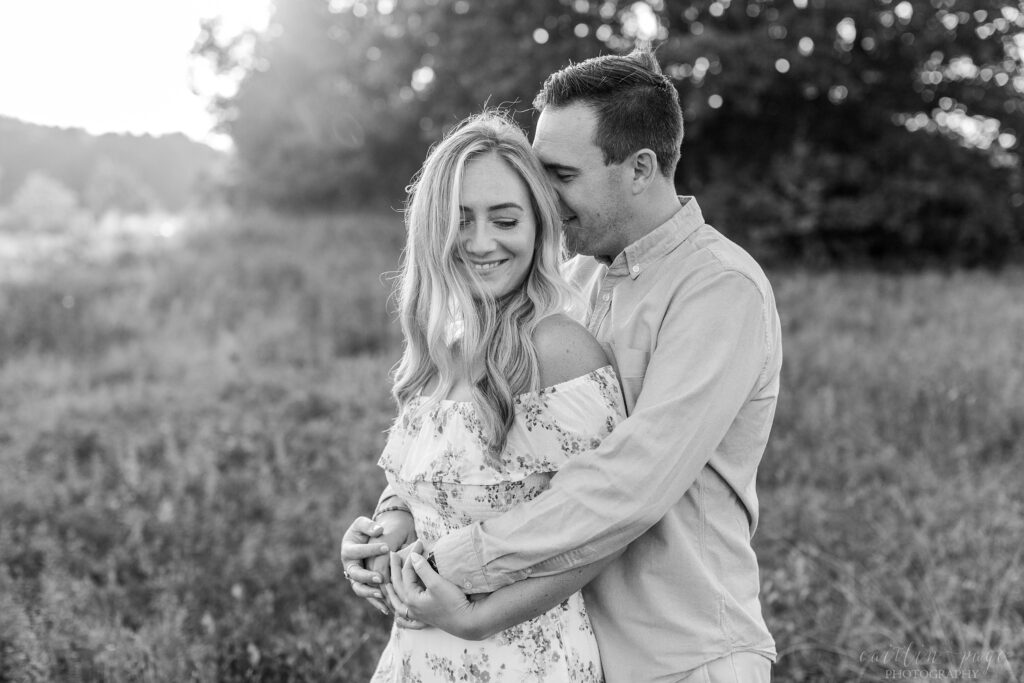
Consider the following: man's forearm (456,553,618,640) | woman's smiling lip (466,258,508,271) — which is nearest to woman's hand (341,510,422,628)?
man's forearm (456,553,618,640)

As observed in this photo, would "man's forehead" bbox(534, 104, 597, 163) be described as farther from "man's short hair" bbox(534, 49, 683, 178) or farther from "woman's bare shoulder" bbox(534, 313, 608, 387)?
"woman's bare shoulder" bbox(534, 313, 608, 387)

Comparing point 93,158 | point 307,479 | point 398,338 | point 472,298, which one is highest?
point 93,158

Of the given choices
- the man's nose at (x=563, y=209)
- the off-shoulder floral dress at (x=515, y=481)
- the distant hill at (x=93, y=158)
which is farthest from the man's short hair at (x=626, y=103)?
the distant hill at (x=93, y=158)

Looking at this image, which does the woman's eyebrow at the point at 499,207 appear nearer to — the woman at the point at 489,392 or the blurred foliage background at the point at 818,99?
the woman at the point at 489,392

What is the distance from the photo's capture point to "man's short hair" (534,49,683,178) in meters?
2.56

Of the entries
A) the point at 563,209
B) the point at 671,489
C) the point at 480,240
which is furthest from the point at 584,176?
the point at 671,489

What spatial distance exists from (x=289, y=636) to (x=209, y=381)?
437 cm

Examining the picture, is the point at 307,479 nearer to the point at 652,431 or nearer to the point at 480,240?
the point at 480,240

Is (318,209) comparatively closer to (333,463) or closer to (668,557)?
(333,463)

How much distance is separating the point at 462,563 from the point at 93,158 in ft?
219

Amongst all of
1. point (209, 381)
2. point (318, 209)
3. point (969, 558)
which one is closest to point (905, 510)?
point (969, 558)

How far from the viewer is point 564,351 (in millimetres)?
2230

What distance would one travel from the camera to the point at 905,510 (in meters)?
5.14

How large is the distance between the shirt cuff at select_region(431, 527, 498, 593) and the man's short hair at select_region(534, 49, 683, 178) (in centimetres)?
127
